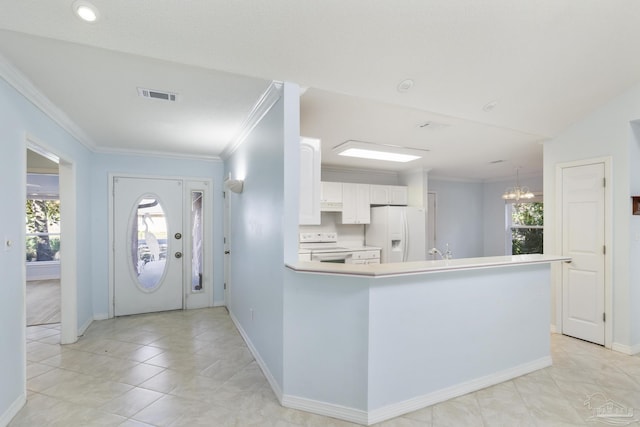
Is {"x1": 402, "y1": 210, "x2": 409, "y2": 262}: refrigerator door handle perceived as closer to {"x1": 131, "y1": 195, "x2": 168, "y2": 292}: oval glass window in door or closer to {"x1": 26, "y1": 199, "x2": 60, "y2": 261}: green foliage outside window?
{"x1": 131, "y1": 195, "x2": 168, "y2": 292}: oval glass window in door

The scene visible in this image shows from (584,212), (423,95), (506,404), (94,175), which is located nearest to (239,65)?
(423,95)

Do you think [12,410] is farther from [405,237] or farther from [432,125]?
[405,237]

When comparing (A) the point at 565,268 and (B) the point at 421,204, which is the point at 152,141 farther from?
(A) the point at 565,268

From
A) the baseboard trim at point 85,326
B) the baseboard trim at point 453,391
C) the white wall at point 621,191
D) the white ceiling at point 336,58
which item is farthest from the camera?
the baseboard trim at point 85,326

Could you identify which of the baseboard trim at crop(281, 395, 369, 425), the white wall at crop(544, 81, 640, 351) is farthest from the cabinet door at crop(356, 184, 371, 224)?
the baseboard trim at crop(281, 395, 369, 425)

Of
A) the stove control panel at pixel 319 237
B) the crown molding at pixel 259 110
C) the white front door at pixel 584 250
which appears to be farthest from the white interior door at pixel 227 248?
the white front door at pixel 584 250

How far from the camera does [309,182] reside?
2.52 m

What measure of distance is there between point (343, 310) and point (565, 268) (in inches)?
121

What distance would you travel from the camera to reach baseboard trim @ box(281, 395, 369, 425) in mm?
2027

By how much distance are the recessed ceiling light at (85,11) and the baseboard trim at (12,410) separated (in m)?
2.50

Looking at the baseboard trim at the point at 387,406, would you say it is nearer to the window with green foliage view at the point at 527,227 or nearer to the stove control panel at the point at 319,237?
the stove control panel at the point at 319,237

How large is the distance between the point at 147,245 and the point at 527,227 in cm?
725

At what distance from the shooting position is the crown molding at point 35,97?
2029 millimetres

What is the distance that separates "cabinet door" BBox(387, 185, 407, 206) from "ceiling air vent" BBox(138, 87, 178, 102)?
407 centimetres
